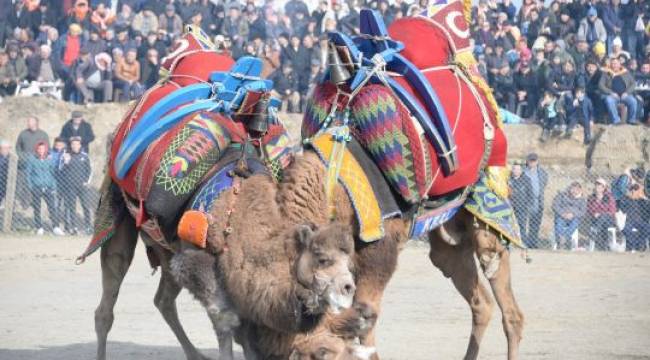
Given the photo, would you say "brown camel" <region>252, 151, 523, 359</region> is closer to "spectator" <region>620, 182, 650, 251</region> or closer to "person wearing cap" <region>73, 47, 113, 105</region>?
"spectator" <region>620, 182, 650, 251</region>

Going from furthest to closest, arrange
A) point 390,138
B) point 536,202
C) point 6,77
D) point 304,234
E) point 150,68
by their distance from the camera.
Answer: point 6,77 < point 150,68 < point 536,202 < point 390,138 < point 304,234

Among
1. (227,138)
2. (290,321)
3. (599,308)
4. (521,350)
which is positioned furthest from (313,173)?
(599,308)

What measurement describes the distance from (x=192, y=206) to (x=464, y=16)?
2939 millimetres

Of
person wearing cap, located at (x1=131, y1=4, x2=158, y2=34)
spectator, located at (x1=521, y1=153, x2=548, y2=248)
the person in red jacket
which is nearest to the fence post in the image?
person wearing cap, located at (x1=131, y1=4, x2=158, y2=34)

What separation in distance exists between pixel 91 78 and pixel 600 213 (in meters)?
9.33

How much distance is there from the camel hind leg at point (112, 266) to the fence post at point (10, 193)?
10.2 metres

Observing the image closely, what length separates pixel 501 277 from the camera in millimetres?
8531

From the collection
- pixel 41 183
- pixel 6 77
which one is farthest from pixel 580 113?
pixel 6 77

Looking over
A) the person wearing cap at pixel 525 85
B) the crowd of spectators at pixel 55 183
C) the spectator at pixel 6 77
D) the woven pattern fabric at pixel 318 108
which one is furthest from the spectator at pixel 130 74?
the woven pattern fabric at pixel 318 108

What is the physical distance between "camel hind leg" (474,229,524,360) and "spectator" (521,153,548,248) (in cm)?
862

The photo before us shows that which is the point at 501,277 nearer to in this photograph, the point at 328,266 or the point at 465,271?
the point at 465,271

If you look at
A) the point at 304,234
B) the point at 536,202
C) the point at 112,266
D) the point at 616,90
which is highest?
the point at 304,234

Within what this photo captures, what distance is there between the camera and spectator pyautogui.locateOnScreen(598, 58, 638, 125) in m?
19.5

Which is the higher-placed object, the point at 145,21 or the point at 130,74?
the point at 145,21
